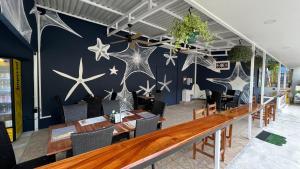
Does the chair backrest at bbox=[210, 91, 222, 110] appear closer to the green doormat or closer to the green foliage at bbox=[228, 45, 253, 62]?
the green doormat

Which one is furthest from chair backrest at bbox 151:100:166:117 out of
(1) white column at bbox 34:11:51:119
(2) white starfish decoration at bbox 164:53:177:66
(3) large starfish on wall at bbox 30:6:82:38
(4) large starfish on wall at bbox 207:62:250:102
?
(4) large starfish on wall at bbox 207:62:250:102

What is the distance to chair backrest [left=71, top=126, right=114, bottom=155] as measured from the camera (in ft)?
4.83

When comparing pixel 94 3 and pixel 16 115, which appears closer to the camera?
pixel 16 115

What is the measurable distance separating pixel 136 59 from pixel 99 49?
1.77 m

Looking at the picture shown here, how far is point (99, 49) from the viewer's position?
5.46 m

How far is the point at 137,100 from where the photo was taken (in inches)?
233

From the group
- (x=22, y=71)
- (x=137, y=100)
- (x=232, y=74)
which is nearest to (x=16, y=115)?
(x=22, y=71)

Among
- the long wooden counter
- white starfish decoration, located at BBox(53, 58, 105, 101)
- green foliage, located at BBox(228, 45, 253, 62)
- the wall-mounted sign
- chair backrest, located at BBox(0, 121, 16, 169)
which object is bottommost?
chair backrest, located at BBox(0, 121, 16, 169)

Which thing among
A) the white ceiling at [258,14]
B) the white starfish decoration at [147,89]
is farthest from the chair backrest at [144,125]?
the white starfish decoration at [147,89]

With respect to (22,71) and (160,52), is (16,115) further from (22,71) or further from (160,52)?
(160,52)

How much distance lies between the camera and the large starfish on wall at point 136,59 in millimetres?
6259

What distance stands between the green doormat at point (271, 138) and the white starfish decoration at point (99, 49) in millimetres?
5481

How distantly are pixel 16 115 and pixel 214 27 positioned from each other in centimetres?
629

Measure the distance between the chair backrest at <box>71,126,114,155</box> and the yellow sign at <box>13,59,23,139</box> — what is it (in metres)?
3.17
